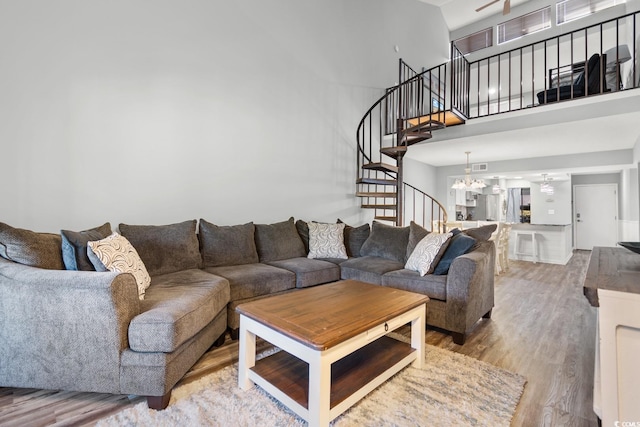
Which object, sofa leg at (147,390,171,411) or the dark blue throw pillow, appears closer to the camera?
sofa leg at (147,390,171,411)

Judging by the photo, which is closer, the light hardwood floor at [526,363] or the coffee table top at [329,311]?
the coffee table top at [329,311]

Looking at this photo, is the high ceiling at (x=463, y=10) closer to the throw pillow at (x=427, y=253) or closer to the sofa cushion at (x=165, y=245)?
the throw pillow at (x=427, y=253)

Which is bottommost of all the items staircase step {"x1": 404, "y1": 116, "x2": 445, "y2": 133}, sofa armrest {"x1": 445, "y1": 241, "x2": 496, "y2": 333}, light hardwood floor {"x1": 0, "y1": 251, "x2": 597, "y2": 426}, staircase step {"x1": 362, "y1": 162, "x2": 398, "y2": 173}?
light hardwood floor {"x1": 0, "y1": 251, "x2": 597, "y2": 426}

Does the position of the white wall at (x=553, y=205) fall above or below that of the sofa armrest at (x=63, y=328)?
above

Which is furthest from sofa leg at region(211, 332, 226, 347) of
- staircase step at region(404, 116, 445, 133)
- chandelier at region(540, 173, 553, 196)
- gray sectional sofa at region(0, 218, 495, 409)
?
chandelier at region(540, 173, 553, 196)

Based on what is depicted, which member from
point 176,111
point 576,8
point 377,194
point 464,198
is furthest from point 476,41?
point 176,111

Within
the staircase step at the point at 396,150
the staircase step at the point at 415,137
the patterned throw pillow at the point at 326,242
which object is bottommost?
the patterned throw pillow at the point at 326,242

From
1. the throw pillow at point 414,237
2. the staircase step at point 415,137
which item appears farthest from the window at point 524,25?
the throw pillow at point 414,237

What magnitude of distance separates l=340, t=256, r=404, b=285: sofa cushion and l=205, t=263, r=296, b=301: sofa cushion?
679 mm

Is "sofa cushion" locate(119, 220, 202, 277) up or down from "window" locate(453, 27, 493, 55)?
down

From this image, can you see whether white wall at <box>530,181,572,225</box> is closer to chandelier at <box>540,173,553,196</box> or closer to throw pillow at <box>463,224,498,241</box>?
chandelier at <box>540,173,553,196</box>

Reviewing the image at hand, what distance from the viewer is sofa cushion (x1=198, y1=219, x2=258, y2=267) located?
3.10 metres

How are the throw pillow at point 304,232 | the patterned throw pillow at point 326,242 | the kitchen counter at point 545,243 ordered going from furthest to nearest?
the kitchen counter at point 545,243, the throw pillow at point 304,232, the patterned throw pillow at point 326,242

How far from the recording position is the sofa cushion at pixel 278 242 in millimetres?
3512
